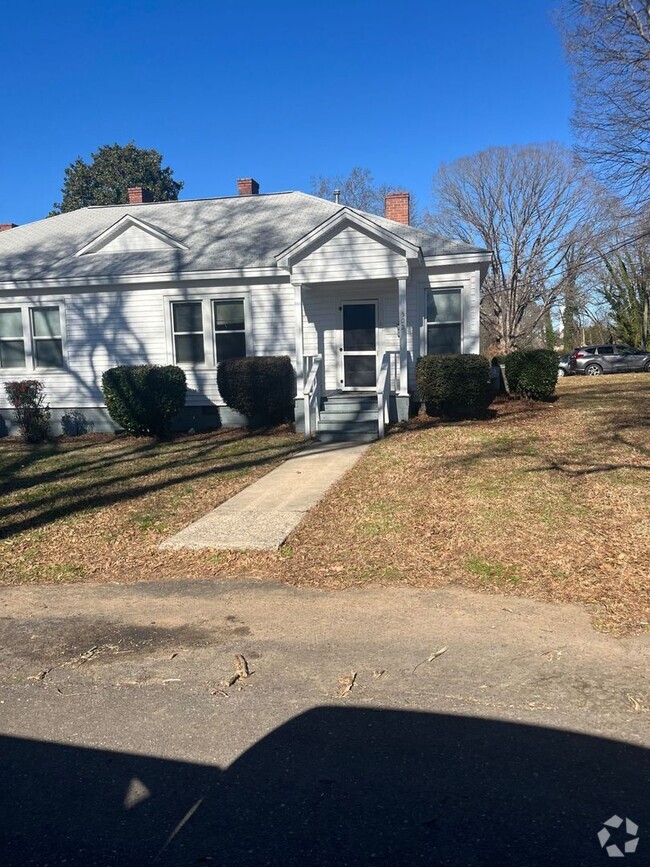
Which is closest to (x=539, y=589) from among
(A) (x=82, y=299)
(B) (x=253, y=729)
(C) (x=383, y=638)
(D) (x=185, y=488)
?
(C) (x=383, y=638)

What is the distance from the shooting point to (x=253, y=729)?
130 inches

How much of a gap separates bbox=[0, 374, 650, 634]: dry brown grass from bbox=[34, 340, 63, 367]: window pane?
14.4 ft

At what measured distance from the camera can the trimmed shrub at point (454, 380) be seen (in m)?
12.2

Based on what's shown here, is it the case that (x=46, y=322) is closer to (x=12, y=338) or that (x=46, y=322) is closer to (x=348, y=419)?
(x=12, y=338)

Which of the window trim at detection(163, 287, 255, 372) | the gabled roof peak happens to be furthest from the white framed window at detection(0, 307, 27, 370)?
the window trim at detection(163, 287, 255, 372)

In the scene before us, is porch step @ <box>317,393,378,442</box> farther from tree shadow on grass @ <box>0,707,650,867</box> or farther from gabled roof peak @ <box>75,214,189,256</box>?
tree shadow on grass @ <box>0,707,650,867</box>

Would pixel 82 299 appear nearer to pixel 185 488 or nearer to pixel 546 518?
pixel 185 488

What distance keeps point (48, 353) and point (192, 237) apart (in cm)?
451

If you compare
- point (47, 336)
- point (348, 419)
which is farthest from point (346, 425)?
point (47, 336)

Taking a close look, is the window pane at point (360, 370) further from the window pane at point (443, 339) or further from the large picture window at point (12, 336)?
the large picture window at point (12, 336)

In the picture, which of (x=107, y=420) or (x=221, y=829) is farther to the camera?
(x=107, y=420)

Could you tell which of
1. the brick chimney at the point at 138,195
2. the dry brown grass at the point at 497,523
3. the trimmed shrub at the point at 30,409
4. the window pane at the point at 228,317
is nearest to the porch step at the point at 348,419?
the dry brown grass at the point at 497,523

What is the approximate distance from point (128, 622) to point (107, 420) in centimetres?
1100

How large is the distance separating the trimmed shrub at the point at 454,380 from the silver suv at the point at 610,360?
2339 cm
